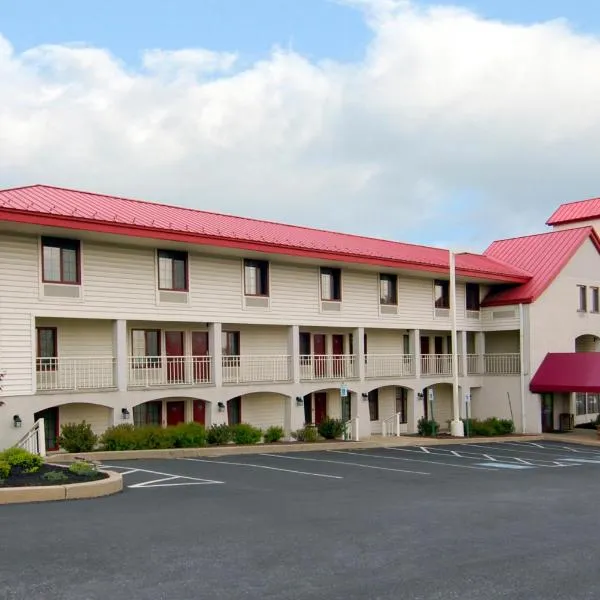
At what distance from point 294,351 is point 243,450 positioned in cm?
691

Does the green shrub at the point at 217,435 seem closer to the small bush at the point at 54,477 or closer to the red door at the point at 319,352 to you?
the red door at the point at 319,352

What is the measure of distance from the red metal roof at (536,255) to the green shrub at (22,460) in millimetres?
27693

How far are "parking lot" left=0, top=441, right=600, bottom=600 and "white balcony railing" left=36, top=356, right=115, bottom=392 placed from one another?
21.0 ft

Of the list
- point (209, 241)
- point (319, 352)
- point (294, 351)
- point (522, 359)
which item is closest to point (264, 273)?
point (294, 351)

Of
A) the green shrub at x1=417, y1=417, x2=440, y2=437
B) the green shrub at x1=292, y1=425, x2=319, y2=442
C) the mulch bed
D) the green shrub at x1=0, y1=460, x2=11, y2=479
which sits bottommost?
the green shrub at x1=417, y1=417, x2=440, y2=437

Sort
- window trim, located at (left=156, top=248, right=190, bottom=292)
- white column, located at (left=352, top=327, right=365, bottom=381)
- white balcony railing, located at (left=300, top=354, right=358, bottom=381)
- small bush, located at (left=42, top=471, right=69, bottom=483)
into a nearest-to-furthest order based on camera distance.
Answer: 1. small bush, located at (left=42, top=471, right=69, bottom=483)
2. window trim, located at (left=156, top=248, right=190, bottom=292)
3. white balcony railing, located at (left=300, top=354, right=358, bottom=381)
4. white column, located at (left=352, top=327, right=365, bottom=381)

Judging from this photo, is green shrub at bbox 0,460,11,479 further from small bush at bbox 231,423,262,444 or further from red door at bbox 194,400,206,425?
red door at bbox 194,400,206,425

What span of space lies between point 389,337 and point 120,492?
23.6 m

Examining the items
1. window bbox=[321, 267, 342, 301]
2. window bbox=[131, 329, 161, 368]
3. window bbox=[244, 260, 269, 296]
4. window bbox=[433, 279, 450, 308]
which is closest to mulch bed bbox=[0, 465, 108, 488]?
window bbox=[131, 329, 161, 368]

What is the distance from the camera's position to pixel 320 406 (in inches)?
1364

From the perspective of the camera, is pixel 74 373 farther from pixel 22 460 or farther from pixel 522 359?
pixel 522 359

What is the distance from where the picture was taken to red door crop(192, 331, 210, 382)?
1124 inches

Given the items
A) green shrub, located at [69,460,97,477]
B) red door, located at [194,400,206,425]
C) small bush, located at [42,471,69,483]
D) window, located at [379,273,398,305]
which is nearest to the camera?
small bush, located at [42,471,69,483]

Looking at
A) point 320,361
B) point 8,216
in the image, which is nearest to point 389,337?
point 320,361
